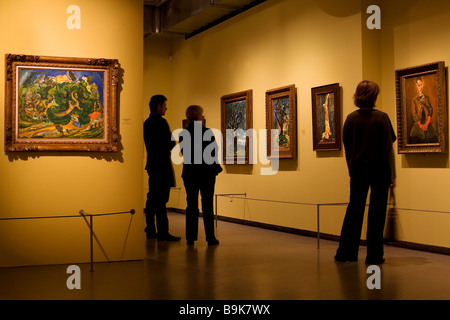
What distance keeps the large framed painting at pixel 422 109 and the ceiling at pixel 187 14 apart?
375 cm

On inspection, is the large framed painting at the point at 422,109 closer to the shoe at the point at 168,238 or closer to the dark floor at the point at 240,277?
the dark floor at the point at 240,277

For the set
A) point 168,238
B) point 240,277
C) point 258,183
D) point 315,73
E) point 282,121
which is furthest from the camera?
point 258,183

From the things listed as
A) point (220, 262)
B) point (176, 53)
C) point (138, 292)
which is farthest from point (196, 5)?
point (138, 292)

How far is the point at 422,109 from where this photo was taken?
293 inches

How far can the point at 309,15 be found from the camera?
9195 millimetres

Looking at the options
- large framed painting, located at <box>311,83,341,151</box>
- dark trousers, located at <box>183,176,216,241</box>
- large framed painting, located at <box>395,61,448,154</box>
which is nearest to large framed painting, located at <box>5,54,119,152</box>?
dark trousers, located at <box>183,176,216,241</box>

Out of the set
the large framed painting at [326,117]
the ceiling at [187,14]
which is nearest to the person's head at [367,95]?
the large framed painting at [326,117]

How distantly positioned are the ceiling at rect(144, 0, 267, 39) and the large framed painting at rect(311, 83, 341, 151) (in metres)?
2.52

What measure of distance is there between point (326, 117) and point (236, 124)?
107 inches

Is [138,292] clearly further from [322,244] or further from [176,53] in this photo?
[176,53]

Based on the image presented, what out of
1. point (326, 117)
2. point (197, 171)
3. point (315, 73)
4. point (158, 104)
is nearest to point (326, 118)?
point (326, 117)

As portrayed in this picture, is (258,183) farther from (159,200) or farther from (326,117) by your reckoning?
(159,200)

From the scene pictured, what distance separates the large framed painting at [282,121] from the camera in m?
9.51
